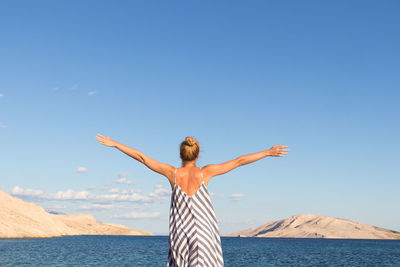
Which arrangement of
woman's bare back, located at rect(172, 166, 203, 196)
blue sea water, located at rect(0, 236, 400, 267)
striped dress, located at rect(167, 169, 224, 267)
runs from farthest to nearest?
1. blue sea water, located at rect(0, 236, 400, 267)
2. woman's bare back, located at rect(172, 166, 203, 196)
3. striped dress, located at rect(167, 169, 224, 267)

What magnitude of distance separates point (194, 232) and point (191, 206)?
340mm

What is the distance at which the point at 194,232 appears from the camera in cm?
542

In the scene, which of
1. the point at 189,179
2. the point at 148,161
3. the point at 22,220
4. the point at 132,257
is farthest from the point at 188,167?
the point at 22,220

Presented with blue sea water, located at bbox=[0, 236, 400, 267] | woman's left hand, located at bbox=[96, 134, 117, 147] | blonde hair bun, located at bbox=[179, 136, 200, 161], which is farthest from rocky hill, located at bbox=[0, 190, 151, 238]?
blonde hair bun, located at bbox=[179, 136, 200, 161]

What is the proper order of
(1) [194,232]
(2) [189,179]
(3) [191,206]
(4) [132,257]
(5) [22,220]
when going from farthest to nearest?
(5) [22,220] → (4) [132,257] → (2) [189,179] → (3) [191,206] → (1) [194,232]

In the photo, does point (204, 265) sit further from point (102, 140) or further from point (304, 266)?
point (304, 266)

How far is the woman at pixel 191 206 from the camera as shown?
17.7 ft

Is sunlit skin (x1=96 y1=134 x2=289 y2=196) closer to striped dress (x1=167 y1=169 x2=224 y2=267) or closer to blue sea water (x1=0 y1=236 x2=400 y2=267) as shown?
striped dress (x1=167 y1=169 x2=224 y2=267)

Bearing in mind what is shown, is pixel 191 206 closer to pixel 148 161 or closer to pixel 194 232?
pixel 194 232

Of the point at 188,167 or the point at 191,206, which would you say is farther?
the point at 188,167

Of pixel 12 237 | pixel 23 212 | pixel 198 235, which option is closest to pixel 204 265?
pixel 198 235

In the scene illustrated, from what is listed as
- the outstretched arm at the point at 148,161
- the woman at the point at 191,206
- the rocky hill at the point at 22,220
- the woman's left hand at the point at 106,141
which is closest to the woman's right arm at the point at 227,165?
the woman at the point at 191,206

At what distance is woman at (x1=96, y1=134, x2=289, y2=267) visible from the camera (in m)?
5.40

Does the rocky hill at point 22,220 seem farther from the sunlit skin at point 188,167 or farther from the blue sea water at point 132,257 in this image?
the sunlit skin at point 188,167
